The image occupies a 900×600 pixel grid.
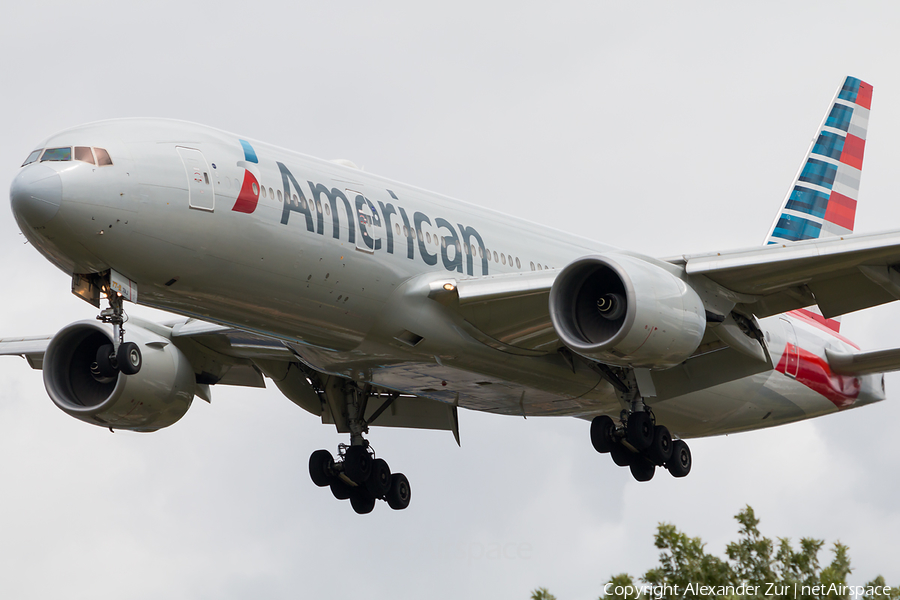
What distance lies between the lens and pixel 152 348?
987 inches

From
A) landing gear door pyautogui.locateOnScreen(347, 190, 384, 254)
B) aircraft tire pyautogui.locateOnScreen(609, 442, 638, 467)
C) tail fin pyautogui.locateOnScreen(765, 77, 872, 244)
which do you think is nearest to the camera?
landing gear door pyautogui.locateOnScreen(347, 190, 384, 254)

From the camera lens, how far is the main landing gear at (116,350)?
1833 centimetres

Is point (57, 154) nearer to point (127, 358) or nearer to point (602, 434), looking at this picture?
point (127, 358)

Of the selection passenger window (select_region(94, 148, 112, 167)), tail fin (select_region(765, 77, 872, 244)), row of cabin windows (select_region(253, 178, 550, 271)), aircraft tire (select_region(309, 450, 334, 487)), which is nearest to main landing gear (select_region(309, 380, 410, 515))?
aircraft tire (select_region(309, 450, 334, 487))

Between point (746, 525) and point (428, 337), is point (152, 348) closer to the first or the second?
point (428, 337)

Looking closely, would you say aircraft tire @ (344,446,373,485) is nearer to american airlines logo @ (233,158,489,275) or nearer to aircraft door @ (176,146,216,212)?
american airlines logo @ (233,158,489,275)

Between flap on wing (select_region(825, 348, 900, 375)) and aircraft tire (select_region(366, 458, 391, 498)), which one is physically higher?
flap on wing (select_region(825, 348, 900, 375))

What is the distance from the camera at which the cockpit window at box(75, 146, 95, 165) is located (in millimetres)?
17969

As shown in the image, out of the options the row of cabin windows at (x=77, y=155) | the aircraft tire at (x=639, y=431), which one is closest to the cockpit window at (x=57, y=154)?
the row of cabin windows at (x=77, y=155)

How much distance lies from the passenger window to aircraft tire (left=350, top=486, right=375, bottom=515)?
35.8ft

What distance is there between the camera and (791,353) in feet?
88.6

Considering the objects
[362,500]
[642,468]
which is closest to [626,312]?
[642,468]

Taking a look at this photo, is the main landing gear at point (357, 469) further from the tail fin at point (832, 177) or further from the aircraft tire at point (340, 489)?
the tail fin at point (832, 177)

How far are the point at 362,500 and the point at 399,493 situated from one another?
82cm
